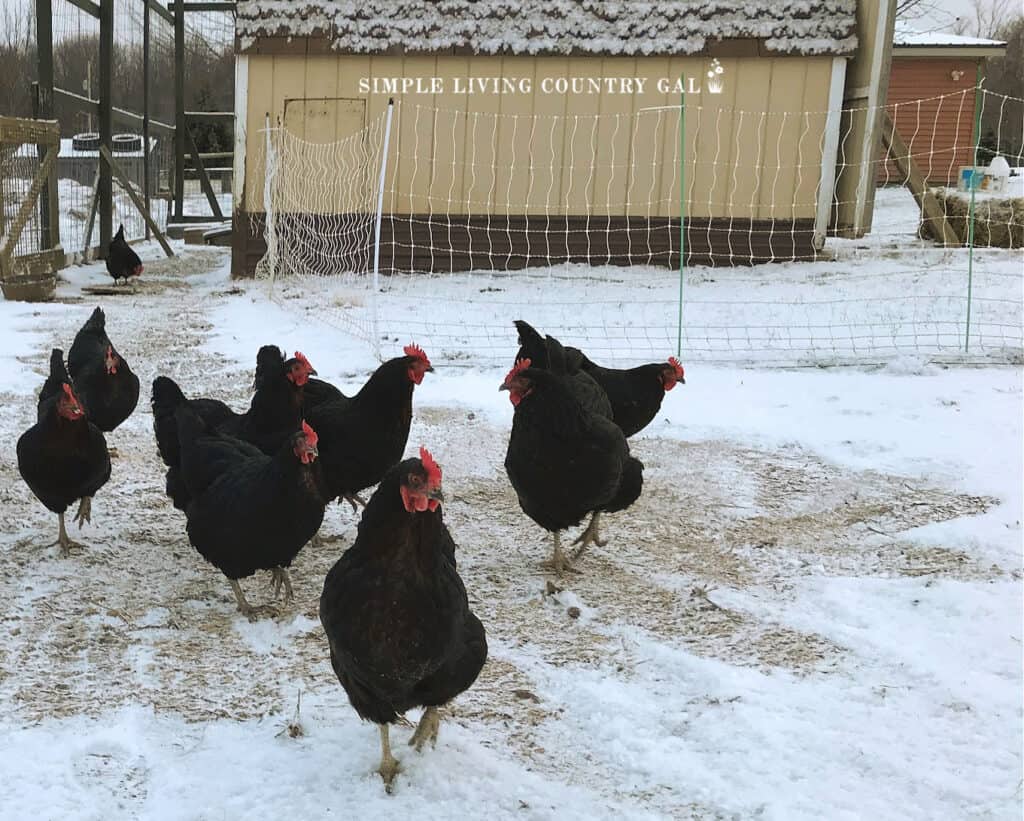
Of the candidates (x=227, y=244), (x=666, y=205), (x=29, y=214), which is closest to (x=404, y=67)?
(x=666, y=205)

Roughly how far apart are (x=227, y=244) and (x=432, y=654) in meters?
16.8

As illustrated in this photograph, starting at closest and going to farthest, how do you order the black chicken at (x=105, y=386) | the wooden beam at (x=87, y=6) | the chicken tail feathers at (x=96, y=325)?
the black chicken at (x=105, y=386), the chicken tail feathers at (x=96, y=325), the wooden beam at (x=87, y=6)

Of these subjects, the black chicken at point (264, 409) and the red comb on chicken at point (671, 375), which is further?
the red comb on chicken at point (671, 375)

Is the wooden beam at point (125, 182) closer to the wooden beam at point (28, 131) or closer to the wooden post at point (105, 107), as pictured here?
the wooden post at point (105, 107)

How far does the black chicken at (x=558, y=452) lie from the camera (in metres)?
3.75

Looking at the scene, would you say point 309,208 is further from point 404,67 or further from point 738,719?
point 738,719

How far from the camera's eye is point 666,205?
11.6m

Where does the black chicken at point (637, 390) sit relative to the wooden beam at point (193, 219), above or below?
below

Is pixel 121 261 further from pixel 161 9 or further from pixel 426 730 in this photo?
pixel 426 730

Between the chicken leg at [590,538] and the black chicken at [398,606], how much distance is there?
176 centimetres

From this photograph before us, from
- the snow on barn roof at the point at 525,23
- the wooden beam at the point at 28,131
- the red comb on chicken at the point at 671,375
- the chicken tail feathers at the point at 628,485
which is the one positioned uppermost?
the snow on barn roof at the point at 525,23

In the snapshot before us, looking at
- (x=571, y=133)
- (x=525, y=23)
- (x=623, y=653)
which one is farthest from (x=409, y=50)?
(x=623, y=653)

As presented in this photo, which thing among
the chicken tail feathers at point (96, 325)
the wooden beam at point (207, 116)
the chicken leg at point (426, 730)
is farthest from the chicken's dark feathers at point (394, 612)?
the wooden beam at point (207, 116)

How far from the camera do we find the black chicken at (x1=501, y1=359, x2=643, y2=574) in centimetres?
375
